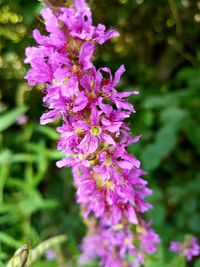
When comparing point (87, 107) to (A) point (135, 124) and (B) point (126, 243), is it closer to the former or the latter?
(B) point (126, 243)

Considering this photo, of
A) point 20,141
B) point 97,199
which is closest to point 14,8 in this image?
point 20,141

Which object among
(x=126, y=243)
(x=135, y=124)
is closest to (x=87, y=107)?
(x=126, y=243)

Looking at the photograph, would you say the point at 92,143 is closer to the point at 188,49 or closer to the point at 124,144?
the point at 124,144

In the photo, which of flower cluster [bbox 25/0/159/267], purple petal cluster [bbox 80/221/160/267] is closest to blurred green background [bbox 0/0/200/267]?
purple petal cluster [bbox 80/221/160/267]

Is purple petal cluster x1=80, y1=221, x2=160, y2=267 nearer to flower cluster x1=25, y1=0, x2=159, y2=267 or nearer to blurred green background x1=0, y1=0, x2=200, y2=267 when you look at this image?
flower cluster x1=25, y1=0, x2=159, y2=267

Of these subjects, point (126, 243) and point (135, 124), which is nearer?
point (126, 243)

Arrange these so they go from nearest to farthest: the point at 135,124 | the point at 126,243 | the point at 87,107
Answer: the point at 87,107
the point at 126,243
the point at 135,124

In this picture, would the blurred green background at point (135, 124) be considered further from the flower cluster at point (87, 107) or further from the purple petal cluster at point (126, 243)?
the flower cluster at point (87, 107)

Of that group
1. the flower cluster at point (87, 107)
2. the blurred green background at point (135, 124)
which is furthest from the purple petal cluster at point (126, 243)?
the blurred green background at point (135, 124)
